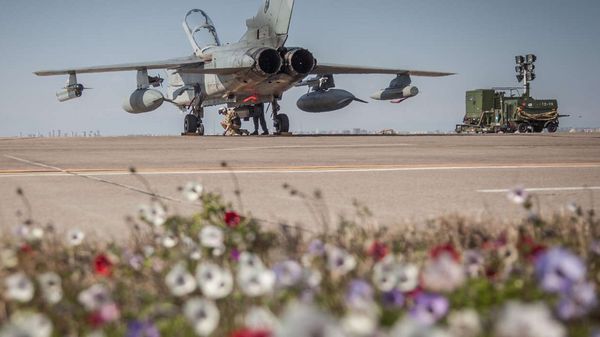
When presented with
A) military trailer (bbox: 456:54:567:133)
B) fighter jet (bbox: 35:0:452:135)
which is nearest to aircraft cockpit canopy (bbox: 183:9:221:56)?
fighter jet (bbox: 35:0:452:135)

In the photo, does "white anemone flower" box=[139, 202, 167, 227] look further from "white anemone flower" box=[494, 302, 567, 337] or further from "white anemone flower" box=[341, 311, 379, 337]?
"white anemone flower" box=[494, 302, 567, 337]

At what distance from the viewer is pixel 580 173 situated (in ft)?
28.7

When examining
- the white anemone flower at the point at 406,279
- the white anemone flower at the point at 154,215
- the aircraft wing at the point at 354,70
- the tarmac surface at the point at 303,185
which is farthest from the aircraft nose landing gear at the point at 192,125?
the white anemone flower at the point at 406,279

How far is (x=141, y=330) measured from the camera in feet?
5.95

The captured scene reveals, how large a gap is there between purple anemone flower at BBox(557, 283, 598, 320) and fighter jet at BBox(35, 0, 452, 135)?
23.9 meters

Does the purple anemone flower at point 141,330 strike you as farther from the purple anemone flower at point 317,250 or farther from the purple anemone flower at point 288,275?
the purple anemone flower at point 317,250

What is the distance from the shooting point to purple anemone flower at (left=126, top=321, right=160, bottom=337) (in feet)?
5.89

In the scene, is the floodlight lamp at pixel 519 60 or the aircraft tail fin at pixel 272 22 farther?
the floodlight lamp at pixel 519 60

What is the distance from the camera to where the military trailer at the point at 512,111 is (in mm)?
41125

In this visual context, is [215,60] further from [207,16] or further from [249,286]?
[249,286]

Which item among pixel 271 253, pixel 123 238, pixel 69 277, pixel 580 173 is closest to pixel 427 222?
pixel 271 253

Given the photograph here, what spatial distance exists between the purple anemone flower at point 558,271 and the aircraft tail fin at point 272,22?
25061 millimetres

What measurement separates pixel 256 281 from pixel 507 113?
42509 mm

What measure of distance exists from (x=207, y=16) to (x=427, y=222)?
30.7 metres
